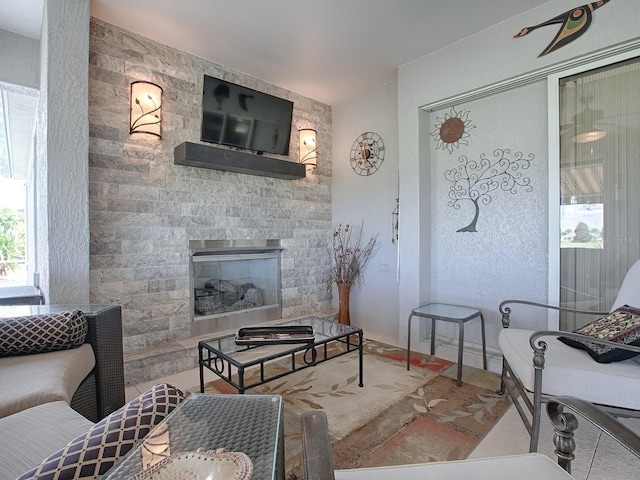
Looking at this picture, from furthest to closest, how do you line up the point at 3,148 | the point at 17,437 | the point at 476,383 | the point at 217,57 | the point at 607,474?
the point at 3,148
the point at 217,57
the point at 476,383
the point at 607,474
the point at 17,437

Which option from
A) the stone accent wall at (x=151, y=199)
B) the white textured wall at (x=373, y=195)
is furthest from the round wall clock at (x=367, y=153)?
the stone accent wall at (x=151, y=199)

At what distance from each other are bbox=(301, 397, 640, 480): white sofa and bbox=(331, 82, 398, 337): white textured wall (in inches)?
100

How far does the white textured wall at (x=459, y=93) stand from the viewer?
2156 millimetres

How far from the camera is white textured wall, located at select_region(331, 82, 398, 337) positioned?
3539 millimetres

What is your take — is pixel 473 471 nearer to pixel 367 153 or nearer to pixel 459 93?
pixel 459 93

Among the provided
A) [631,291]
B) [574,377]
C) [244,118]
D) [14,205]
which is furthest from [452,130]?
[14,205]

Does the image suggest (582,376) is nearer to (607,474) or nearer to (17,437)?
(607,474)

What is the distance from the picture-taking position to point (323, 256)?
4.02 meters

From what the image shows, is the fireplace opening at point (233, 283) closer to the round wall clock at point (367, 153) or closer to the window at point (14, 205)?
the round wall clock at point (367, 153)

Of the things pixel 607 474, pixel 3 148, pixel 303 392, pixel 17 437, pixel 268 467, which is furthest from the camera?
pixel 3 148

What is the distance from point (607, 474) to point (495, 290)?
4.76 feet

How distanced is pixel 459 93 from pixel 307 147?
5.45 feet

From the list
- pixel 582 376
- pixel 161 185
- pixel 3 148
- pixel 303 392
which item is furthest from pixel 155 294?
pixel 3 148

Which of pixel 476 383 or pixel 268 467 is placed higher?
pixel 268 467
